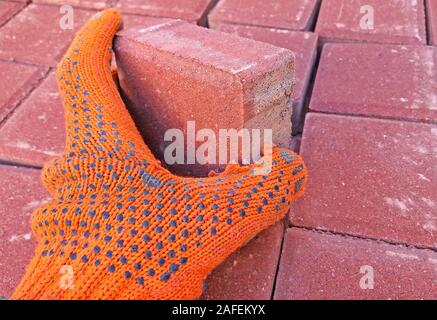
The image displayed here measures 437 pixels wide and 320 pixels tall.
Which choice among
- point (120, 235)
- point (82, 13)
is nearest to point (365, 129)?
Result: point (120, 235)

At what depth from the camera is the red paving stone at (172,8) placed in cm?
146

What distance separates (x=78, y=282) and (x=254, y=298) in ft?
0.91

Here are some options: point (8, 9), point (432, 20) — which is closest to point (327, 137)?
point (432, 20)

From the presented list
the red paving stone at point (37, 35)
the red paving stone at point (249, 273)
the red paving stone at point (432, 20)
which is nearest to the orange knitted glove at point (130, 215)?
the red paving stone at point (249, 273)

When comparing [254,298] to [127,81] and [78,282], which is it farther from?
[127,81]

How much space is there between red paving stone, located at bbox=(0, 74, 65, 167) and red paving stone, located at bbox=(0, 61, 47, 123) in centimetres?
4

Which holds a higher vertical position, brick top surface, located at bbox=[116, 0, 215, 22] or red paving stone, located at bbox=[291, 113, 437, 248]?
brick top surface, located at bbox=[116, 0, 215, 22]

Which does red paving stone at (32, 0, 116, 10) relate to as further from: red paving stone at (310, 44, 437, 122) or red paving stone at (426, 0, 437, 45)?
red paving stone at (426, 0, 437, 45)

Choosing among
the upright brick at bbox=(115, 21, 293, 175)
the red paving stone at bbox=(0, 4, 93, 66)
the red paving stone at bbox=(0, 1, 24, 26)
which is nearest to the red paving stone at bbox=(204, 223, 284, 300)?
the upright brick at bbox=(115, 21, 293, 175)

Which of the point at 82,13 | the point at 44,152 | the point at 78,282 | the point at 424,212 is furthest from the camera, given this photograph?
the point at 82,13

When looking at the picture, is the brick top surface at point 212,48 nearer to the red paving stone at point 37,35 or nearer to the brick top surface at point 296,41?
the brick top surface at point 296,41

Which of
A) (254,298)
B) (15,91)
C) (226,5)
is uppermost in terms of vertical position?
(226,5)

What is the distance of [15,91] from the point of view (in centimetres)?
124

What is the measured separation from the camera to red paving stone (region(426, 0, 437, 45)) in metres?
1.34
